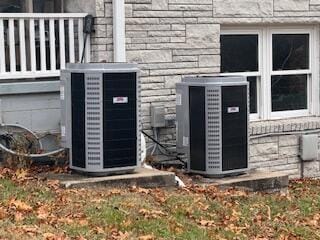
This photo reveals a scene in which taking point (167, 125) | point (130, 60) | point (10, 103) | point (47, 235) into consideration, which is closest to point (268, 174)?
point (167, 125)

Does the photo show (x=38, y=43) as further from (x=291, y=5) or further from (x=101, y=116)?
(x=291, y=5)

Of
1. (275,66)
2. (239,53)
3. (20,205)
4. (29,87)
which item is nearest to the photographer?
(20,205)

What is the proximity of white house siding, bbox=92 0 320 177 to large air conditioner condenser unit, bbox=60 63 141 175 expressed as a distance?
114cm

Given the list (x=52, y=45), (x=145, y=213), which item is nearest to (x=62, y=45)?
(x=52, y=45)

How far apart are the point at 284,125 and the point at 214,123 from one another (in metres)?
2.13

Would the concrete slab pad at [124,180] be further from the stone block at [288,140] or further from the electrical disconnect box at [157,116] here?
the stone block at [288,140]

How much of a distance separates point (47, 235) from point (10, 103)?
9.86 ft

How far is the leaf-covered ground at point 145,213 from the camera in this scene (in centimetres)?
577

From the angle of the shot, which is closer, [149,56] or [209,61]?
[149,56]

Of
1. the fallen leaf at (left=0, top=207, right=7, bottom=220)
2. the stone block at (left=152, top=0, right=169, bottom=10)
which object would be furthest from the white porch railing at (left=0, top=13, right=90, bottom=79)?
the fallen leaf at (left=0, top=207, right=7, bottom=220)

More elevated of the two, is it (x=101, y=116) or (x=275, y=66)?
(x=275, y=66)

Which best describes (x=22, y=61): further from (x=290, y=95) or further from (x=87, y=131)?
(x=290, y=95)

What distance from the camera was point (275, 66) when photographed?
1022 cm

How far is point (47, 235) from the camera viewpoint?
5406 mm
